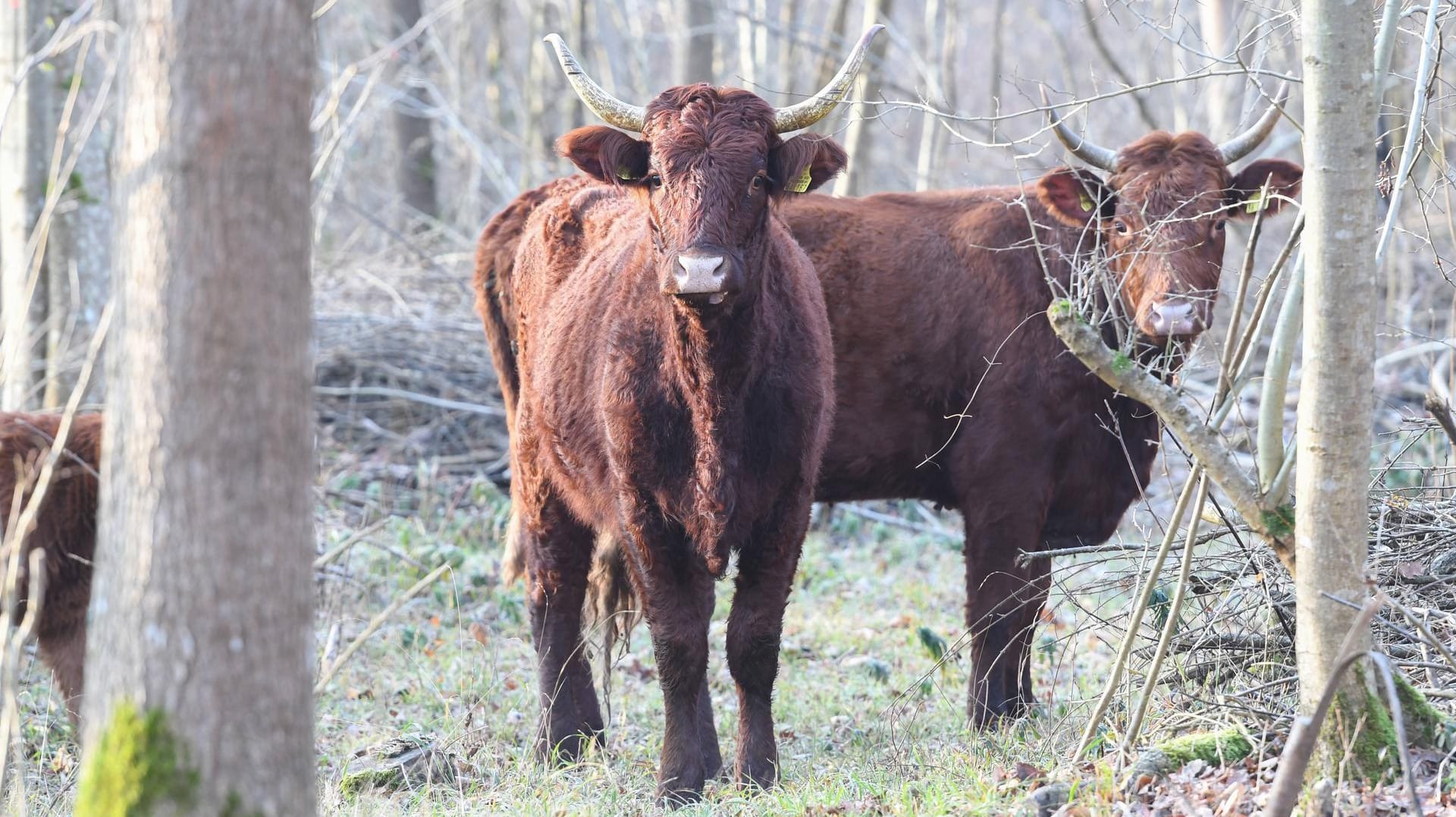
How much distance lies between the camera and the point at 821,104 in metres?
5.45

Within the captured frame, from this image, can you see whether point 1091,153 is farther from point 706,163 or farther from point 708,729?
point 708,729

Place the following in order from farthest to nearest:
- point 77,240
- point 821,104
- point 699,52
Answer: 1. point 699,52
2. point 77,240
3. point 821,104

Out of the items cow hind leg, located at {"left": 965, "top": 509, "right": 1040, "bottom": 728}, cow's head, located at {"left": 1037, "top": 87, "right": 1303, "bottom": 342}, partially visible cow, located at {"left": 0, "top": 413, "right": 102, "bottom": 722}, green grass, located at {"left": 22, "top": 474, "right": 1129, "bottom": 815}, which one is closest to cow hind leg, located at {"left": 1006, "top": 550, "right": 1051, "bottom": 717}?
cow hind leg, located at {"left": 965, "top": 509, "right": 1040, "bottom": 728}

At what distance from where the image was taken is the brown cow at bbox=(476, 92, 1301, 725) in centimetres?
626

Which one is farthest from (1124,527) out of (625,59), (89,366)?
(625,59)

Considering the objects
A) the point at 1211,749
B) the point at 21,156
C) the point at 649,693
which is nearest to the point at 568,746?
the point at 649,693

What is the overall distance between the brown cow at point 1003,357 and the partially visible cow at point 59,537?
1975 millimetres

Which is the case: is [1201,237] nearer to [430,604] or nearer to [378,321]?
[430,604]

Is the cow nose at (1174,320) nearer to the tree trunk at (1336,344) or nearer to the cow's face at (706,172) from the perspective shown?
the cow's face at (706,172)

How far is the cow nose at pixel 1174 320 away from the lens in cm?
558

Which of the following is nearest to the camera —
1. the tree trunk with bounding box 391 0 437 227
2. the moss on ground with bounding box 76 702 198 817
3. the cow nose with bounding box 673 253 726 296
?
the moss on ground with bounding box 76 702 198 817

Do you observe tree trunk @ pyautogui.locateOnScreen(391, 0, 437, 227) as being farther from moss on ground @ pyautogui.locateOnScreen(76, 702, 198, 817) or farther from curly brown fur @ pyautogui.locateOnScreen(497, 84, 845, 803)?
moss on ground @ pyautogui.locateOnScreen(76, 702, 198, 817)

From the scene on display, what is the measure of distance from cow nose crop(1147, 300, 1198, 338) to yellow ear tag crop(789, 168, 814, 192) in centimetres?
158

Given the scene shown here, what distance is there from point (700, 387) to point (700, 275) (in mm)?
545
